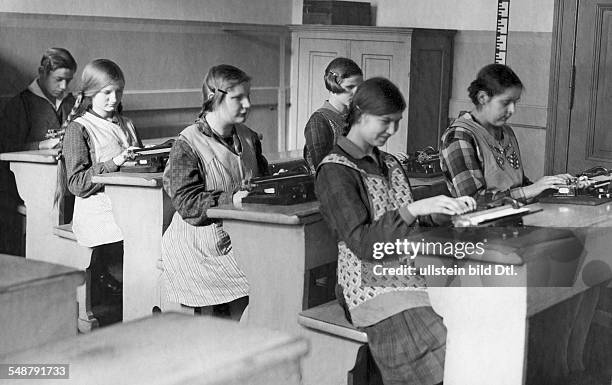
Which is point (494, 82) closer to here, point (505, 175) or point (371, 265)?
point (505, 175)

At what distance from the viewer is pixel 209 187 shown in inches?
60.6

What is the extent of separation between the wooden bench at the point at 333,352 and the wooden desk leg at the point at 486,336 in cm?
15

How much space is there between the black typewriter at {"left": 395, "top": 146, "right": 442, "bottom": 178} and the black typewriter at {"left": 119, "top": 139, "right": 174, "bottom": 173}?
0.53 metres

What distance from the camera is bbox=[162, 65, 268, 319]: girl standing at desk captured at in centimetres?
150

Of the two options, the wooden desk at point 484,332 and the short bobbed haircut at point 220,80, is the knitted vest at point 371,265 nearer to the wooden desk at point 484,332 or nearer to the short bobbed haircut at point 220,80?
the wooden desk at point 484,332

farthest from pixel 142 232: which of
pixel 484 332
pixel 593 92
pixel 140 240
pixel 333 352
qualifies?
pixel 593 92

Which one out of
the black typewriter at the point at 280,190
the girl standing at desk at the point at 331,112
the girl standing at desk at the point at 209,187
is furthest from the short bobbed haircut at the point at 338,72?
the black typewriter at the point at 280,190

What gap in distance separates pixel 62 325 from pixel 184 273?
3.02ft

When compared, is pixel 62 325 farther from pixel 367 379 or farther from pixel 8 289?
pixel 367 379

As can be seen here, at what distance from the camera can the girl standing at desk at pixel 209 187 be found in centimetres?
150

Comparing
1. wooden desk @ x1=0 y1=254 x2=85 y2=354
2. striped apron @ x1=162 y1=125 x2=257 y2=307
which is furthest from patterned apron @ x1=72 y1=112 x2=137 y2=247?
wooden desk @ x1=0 y1=254 x2=85 y2=354

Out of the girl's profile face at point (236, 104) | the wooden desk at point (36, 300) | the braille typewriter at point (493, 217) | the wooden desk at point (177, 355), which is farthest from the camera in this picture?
the girl's profile face at point (236, 104)

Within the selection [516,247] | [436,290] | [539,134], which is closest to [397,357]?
[436,290]

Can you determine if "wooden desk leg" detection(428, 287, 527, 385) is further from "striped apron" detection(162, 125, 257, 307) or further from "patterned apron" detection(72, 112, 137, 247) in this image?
"patterned apron" detection(72, 112, 137, 247)
